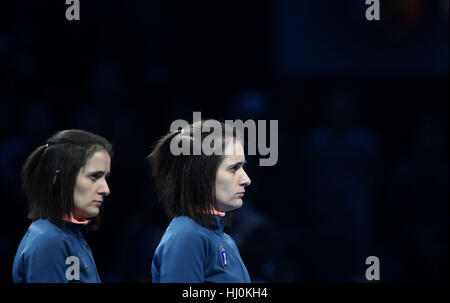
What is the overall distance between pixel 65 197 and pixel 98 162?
179mm

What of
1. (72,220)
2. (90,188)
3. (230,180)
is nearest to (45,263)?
(72,220)

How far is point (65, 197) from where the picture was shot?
2.72 m

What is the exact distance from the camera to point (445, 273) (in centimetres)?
466

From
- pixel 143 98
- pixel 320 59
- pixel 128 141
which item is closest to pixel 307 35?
pixel 320 59

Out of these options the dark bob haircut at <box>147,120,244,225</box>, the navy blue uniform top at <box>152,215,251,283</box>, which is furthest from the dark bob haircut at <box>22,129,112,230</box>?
the navy blue uniform top at <box>152,215,251,283</box>

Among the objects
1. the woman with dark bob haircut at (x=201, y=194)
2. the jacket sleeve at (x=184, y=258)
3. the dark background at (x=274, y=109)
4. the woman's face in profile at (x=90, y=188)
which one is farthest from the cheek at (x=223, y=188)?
the dark background at (x=274, y=109)

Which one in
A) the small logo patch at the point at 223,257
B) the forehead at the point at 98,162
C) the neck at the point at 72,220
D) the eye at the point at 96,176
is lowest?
the small logo patch at the point at 223,257

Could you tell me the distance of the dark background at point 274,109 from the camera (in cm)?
443

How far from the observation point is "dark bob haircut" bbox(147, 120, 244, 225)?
274cm

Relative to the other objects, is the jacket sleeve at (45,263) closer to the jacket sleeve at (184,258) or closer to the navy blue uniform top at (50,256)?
the navy blue uniform top at (50,256)

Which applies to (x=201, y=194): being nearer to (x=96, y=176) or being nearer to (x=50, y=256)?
(x=96, y=176)
